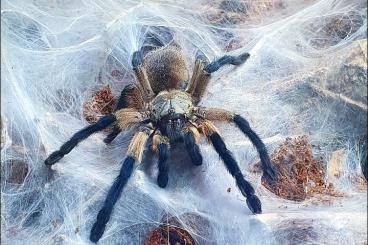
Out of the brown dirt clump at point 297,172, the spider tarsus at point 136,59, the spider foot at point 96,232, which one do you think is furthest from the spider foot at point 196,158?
the spider tarsus at point 136,59

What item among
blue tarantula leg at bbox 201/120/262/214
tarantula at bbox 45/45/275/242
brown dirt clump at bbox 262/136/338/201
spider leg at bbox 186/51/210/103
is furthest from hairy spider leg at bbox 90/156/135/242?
spider leg at bbox 186/51/210/103

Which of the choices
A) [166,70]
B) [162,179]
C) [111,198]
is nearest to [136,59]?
[166,70]

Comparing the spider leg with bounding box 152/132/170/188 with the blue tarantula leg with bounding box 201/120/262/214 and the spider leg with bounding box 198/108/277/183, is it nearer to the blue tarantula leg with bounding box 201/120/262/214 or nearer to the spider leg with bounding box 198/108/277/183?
the blue tarantula leg with bounding box 201/120/262/214

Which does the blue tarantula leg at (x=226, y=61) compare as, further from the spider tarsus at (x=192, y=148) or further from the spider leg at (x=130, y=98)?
the spider tarsus at (x=192, y=148)

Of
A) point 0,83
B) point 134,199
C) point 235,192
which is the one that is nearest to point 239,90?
point 235,192

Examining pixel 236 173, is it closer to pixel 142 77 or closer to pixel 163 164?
pixel 163 164
